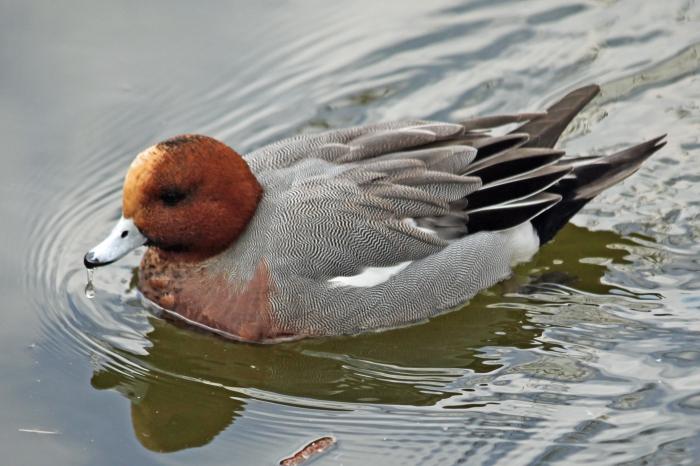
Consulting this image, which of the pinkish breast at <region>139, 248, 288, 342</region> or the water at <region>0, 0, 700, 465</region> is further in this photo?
the pinkish breast at <region>139, 248, 288, 342</region>

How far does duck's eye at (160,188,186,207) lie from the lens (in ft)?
19.6

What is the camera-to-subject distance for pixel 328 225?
595 centimetres

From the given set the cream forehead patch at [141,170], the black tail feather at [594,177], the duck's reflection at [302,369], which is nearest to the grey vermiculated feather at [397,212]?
the black tail feather at [594,177]

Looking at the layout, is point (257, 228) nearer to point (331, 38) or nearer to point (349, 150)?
point (349, 150)

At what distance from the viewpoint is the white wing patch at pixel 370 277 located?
6.01 m

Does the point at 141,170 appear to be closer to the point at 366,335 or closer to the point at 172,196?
the point at 172,196

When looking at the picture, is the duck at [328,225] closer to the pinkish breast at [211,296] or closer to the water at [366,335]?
the pinkish breast at [211,296]

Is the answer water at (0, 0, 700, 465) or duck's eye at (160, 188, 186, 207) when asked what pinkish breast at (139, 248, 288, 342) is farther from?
duck's eye at (160, 188, 186, 207)

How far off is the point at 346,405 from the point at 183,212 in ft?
5.31

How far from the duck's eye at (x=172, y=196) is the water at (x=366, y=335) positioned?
89cm

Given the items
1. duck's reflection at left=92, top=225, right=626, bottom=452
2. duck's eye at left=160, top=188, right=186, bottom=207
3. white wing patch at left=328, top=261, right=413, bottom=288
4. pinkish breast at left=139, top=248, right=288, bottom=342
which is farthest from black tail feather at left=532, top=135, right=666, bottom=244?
duck's eye at left=160, top=188, right=186, bottom=207

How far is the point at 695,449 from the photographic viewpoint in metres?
5.09

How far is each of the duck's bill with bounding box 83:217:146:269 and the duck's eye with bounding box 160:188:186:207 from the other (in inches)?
9.9

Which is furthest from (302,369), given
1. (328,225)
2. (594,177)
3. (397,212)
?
(594,177)
